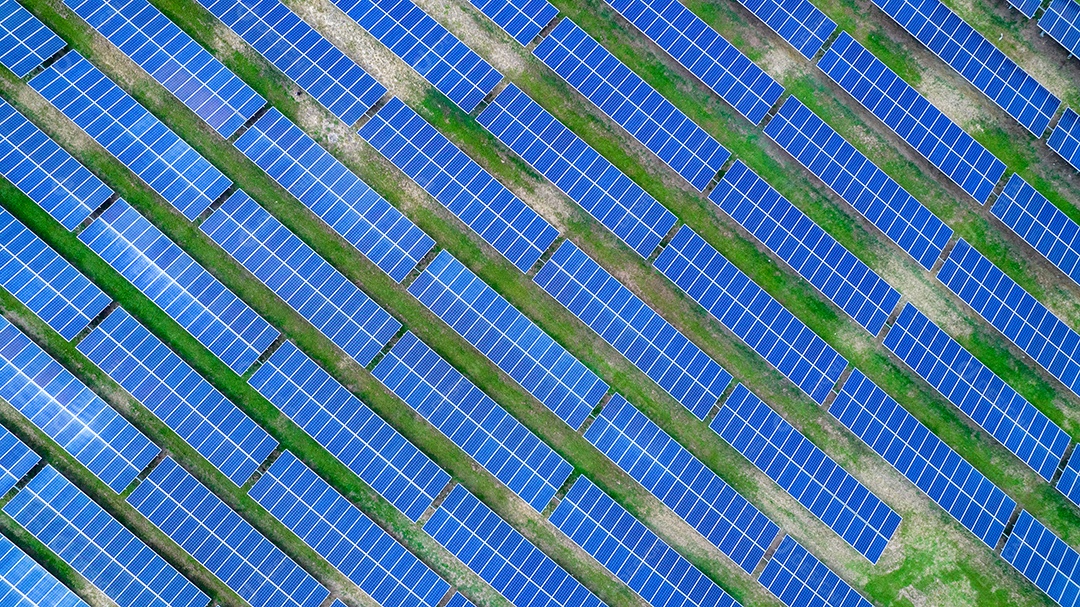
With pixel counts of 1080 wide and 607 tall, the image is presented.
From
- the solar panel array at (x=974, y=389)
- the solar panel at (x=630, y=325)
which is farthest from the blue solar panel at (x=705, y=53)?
the solar panel array at (x=974, y=389)

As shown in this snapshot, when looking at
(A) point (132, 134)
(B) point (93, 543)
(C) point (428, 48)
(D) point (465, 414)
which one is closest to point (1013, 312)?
(D) point (465, 414)

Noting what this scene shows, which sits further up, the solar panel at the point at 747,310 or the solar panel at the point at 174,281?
the solar panel at the point at 747,310

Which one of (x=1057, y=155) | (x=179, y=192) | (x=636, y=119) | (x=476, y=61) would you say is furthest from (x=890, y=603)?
(x=179, y=192)

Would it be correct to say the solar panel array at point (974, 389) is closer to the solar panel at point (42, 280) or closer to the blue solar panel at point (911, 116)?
the blue solar panel at point (911, 116)

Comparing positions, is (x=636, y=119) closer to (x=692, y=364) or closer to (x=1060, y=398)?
(x=692, y=364)

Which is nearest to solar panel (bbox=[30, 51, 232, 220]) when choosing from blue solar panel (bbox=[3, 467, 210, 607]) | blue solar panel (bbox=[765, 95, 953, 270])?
blue solar panel (bbox=[3, 467, 210, 607])

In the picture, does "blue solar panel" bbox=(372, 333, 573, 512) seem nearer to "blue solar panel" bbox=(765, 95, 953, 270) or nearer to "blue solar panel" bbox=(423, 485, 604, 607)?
"blue solar panel" bbox=(423, 485, 604, 607)

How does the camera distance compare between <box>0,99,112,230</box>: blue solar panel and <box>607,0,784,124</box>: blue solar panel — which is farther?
<box>607,0,784,124</box>: blue solar panel
